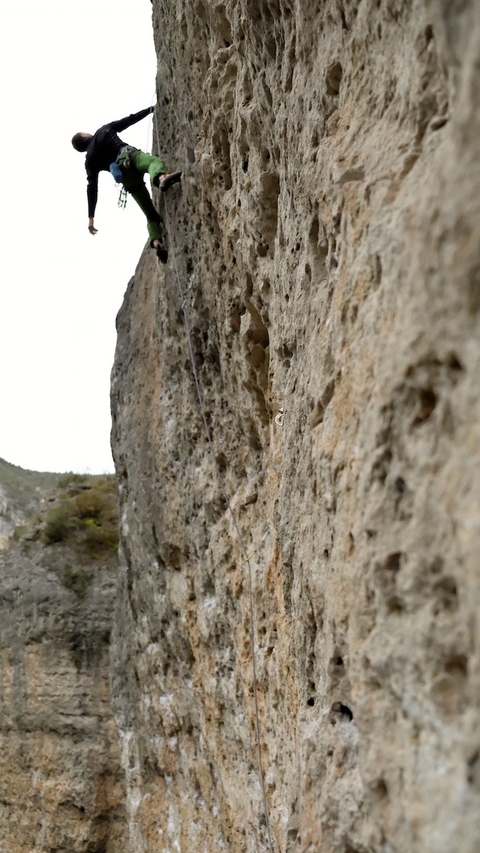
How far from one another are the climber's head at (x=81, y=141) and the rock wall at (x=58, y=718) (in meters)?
6.95

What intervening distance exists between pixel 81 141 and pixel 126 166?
1.15 meters

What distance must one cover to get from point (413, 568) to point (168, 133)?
6.40 m

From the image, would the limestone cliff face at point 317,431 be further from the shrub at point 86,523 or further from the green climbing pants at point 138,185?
the shrub at point 86,523

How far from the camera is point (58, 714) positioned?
11523 mm

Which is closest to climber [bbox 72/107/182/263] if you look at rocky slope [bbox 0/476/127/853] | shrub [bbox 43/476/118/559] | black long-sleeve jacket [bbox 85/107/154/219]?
black long-sleeve jacket [bbox 85/107/154/219]

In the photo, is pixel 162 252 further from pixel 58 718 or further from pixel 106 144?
pixel 58 718

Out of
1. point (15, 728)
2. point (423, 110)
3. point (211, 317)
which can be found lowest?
point (15, 728)

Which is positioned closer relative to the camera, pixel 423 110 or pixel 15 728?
pixel 423 110

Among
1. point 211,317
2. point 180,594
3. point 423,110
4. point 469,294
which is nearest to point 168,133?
point 211,317

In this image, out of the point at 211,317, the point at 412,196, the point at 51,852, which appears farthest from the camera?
the point at 51,852

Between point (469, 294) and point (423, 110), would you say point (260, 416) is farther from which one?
point (469, 294)

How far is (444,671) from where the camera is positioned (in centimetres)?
207

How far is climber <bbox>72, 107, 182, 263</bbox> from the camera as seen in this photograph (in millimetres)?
7539

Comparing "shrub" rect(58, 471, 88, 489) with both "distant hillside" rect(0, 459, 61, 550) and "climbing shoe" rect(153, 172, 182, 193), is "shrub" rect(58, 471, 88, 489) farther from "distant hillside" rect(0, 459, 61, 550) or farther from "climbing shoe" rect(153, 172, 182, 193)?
"distant hillside" rect(0, 459, 61, 550)
